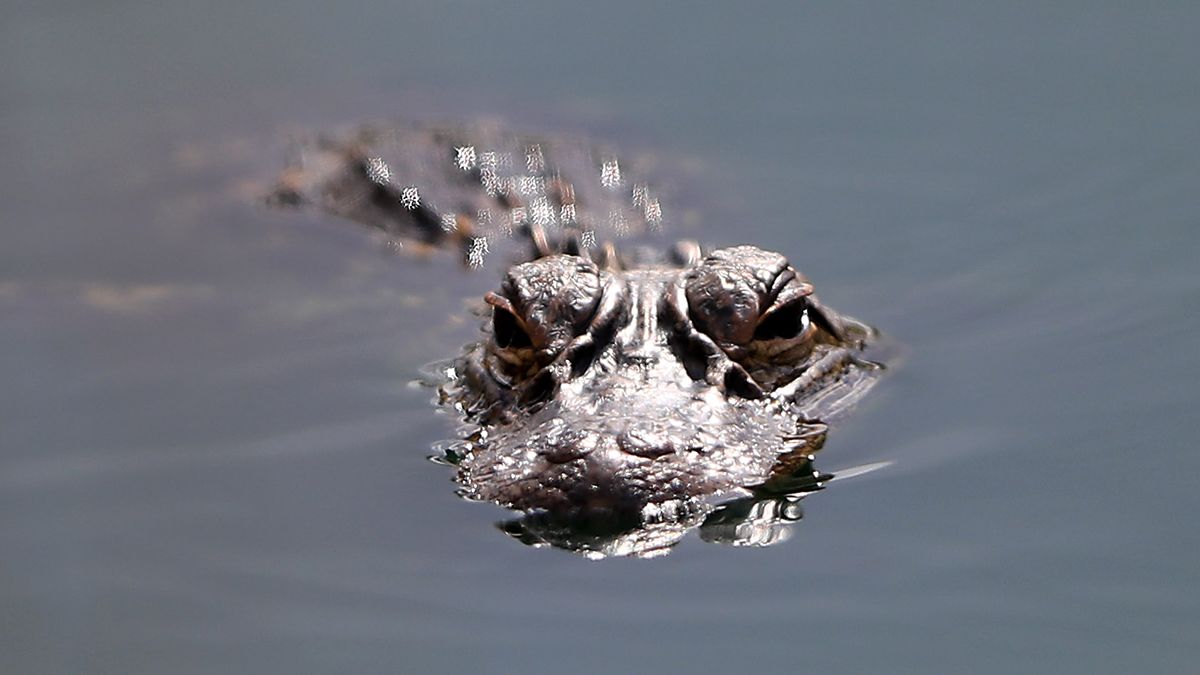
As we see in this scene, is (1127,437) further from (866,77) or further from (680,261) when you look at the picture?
(866,77)

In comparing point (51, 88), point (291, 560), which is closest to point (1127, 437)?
point (291, 560)

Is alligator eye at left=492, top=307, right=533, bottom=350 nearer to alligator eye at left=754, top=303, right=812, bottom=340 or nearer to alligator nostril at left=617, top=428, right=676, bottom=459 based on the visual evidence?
alligator eye at left=754, top=303, right=812, bottom=340

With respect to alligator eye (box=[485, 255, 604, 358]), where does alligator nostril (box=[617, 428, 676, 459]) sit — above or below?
below

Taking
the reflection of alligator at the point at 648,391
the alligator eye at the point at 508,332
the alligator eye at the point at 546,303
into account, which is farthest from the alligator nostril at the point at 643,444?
the alligator eye at the point at 508,332

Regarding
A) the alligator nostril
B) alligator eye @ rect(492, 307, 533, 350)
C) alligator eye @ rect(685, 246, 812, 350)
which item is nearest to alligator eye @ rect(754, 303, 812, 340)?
alligator eye @ rect(685, 246, 812, 350)

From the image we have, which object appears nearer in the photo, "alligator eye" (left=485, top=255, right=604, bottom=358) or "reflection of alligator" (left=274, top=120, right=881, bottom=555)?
"reflection of alligator" (left=274, top=120, right=881, bottom=555)

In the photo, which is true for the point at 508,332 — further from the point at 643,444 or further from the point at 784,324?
the point at 643,444

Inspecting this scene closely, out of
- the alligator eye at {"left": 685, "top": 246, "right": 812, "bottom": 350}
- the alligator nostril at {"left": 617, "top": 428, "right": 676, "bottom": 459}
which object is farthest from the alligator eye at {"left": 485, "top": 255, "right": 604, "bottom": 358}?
the alligator nostril at {"left": 617, "top": 428, "right": 676, "bottom": 459}

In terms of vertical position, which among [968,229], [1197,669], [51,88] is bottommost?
[1197,669]
